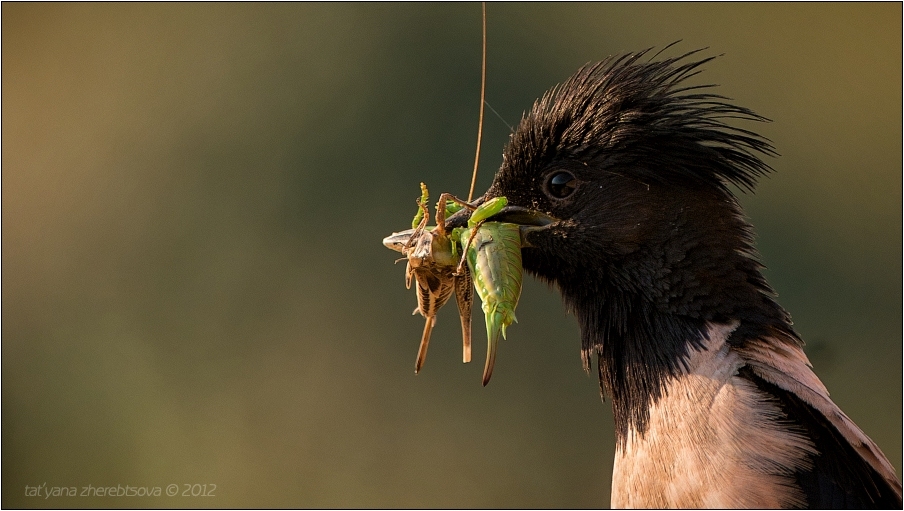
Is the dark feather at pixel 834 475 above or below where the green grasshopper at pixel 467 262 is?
below

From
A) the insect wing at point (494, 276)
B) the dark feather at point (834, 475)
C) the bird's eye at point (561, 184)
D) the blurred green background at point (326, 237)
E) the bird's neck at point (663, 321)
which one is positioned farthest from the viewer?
the blurred green background at point (326, 237)

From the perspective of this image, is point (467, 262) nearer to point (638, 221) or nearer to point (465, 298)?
point (465, 298)

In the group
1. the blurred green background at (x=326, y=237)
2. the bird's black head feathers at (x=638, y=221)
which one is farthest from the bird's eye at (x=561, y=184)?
the blurred green background at (x=326, y=237)

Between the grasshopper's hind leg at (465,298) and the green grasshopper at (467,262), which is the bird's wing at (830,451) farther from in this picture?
the grasshopper's hind leg at (465,298)

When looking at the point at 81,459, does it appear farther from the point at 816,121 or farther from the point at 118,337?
the point at 816,121

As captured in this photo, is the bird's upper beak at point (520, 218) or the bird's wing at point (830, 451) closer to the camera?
the bird's wing at point (830, 451)

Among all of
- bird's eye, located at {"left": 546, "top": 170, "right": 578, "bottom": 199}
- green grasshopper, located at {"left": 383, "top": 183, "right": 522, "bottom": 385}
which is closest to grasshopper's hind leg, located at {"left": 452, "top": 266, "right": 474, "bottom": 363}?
green grasshopper, located at {"left": 383, "top": 183, "right": 522, "bottom": 385}

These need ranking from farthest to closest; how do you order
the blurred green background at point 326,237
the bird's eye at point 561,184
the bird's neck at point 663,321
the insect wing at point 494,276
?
the blurred green background at point 326,237 < the bird's eye at point 561,184 < the insect wing at point 494,276 < the bird's neck at point 663,321
